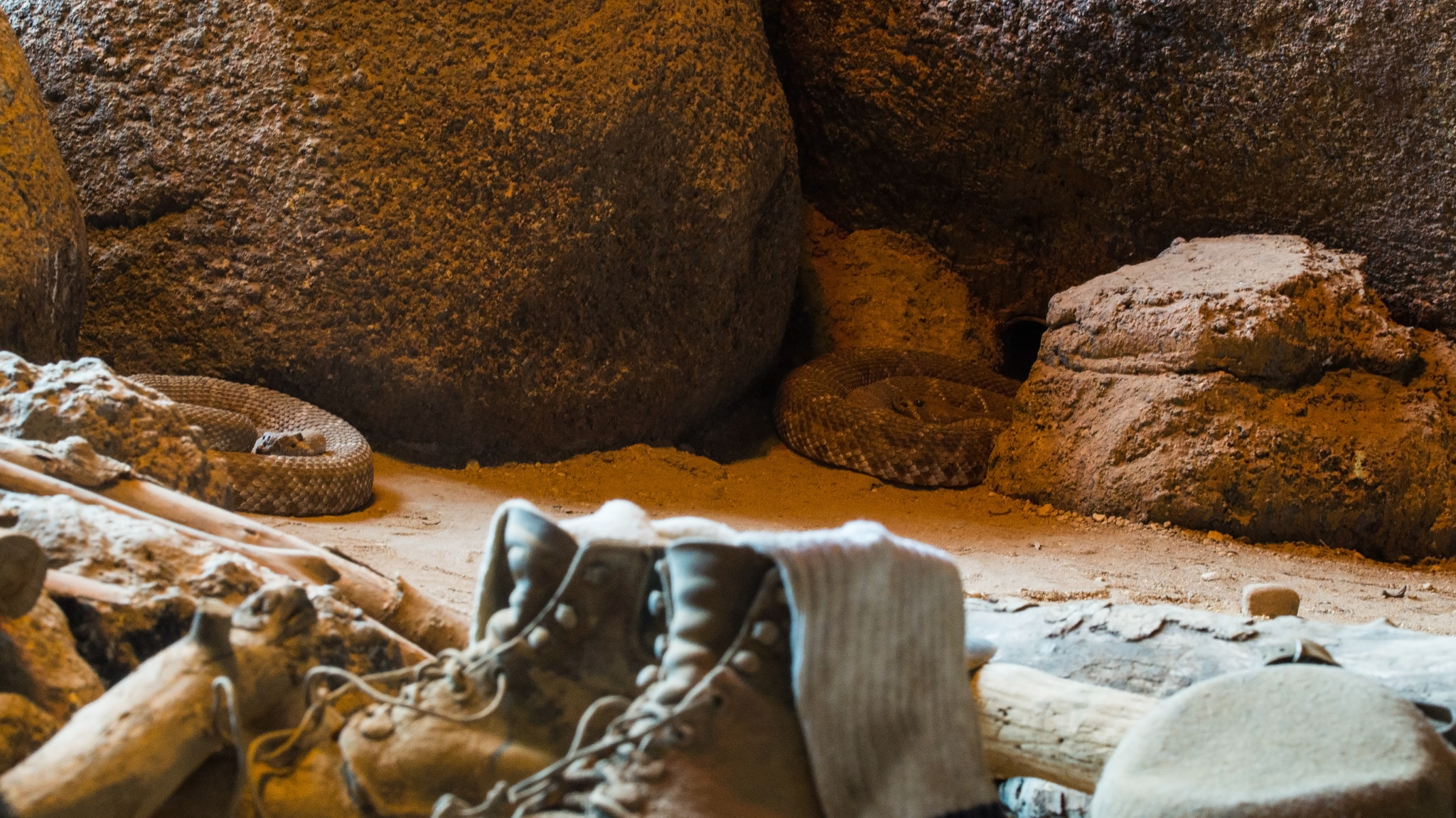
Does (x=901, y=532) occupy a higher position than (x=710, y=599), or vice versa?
(x=710, y=599)

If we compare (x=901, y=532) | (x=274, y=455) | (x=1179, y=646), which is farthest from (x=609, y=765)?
(x=901, y=532)

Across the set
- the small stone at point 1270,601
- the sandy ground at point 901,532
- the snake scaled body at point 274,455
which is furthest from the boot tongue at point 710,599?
the snake scaled body at point 274,455

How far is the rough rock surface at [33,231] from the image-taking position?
3730mm

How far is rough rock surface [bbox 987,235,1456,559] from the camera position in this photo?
4750 millimetres

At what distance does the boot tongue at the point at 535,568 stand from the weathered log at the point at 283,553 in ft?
1.65

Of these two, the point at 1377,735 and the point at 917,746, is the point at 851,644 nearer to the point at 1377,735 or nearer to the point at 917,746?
the point at 917,746

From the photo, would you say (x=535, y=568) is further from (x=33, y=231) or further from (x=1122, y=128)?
(x=1122, y=128)

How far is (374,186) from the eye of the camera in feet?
15.5

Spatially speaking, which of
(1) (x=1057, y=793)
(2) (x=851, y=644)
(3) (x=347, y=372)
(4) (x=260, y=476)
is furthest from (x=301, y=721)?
(3) (x=347, y=372)

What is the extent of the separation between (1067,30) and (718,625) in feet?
16.4

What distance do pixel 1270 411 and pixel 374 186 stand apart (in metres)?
4.08

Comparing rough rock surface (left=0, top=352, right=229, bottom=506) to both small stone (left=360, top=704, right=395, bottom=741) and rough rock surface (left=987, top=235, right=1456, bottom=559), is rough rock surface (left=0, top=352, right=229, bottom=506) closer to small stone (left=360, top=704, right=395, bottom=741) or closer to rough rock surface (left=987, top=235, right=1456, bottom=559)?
small stone (left=360, top=704, right=395, bottom=741)

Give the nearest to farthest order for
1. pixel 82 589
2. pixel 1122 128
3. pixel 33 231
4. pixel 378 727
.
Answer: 1. pixel 378 727
2. pixel 82 589
3. pixel 33 231
4. pixel 1122 128

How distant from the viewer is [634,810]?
1.15m
